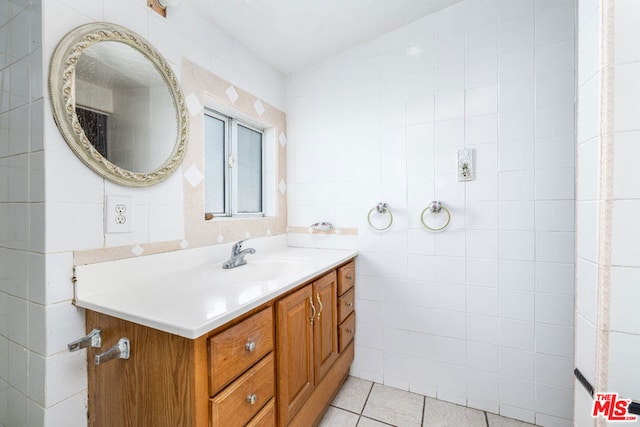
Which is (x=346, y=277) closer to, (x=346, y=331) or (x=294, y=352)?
(x=346, y=331)

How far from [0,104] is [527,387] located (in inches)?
113

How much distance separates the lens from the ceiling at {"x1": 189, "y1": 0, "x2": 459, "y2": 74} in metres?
1.49

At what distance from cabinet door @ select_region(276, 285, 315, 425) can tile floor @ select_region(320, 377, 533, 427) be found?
0.43 m

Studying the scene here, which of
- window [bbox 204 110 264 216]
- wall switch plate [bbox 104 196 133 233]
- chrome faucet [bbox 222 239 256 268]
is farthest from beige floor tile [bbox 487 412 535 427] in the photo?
wall switch plate [bbox 104 196 133 233]

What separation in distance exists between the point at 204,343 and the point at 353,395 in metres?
1.38

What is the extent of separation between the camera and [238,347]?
0.88 meters

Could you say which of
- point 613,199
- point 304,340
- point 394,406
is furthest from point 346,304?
point 613,199

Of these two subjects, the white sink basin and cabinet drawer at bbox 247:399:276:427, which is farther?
the white sink basin

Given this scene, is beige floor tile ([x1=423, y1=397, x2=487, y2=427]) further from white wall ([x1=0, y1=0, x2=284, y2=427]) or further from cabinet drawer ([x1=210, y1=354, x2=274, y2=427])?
white wall ([x1=0, y1=0, x2=284, y2=427])

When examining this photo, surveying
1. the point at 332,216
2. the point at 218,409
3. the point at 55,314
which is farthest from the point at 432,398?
the point at 55,314

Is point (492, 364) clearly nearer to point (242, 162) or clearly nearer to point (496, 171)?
point (496, 171)

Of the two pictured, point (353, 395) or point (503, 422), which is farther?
point (353, 395)

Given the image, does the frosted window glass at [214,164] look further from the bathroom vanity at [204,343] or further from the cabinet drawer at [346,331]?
the cabinet drawer at [346,331]

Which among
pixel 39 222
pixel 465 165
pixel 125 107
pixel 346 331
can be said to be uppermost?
pixel 125 107
